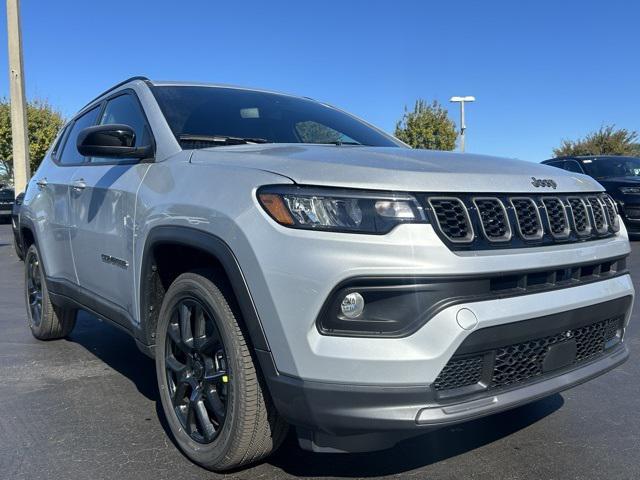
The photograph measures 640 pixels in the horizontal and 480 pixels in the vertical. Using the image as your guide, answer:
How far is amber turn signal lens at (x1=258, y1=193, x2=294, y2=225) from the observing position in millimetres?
2182

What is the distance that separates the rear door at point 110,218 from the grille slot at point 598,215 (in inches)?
86.3

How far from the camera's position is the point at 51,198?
14.6 feet

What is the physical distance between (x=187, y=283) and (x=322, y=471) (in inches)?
40.5

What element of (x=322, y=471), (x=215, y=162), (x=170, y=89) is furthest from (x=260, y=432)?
(x=170, y=89)

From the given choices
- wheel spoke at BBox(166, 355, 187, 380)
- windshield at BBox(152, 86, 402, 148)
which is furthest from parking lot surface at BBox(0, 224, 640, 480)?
windshield at BBox(152, 86, 402, 148)

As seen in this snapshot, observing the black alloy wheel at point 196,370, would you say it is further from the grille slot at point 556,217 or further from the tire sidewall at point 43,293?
the tire sidewall at point 43,293

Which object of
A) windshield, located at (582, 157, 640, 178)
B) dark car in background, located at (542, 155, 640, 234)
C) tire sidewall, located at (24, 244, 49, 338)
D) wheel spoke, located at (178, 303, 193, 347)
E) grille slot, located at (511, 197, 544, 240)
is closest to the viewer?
grille slot, located at (511, 197, 544, 240)

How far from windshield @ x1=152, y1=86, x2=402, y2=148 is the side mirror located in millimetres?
216

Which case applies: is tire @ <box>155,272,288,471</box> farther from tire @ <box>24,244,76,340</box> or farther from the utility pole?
the utility pole

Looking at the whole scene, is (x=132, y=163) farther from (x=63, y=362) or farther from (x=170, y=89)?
(x=63, y=362)

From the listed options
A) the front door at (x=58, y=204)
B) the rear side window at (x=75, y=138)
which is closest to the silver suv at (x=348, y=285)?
the front door at (x=58, y=204)

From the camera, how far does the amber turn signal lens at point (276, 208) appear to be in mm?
2182

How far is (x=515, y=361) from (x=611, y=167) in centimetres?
1154

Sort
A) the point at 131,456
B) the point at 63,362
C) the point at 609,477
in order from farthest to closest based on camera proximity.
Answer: the point at 63,362 → the point at 131,456 → the point at 609,477
